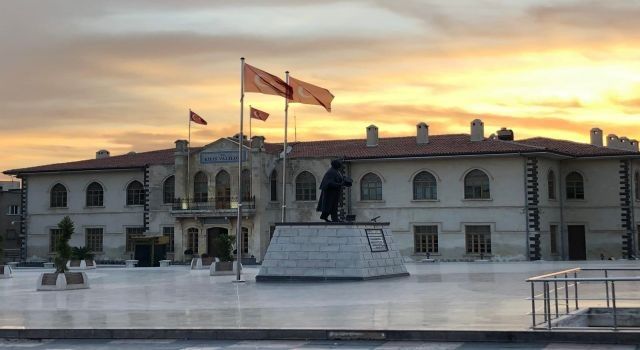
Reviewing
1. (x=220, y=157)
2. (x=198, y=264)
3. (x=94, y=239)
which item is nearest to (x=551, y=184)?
(x=220, y=157)

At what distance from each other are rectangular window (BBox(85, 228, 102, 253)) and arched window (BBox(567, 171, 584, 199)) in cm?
3362

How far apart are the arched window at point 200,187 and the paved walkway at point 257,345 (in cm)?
4239

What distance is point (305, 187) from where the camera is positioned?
182 ft

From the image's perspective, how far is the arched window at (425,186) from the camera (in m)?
52.5

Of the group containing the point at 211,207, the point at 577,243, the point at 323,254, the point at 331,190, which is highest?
the point at 211,207

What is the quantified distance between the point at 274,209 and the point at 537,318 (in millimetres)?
42366

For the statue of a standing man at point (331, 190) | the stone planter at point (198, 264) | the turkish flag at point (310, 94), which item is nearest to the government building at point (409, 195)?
the stone planter at point (198, 264)

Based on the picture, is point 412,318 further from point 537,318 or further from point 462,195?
point 462,195

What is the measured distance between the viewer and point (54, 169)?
2450 inches

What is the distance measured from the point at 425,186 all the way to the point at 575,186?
32.7 feet

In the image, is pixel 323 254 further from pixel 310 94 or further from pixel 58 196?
pixel 58 196

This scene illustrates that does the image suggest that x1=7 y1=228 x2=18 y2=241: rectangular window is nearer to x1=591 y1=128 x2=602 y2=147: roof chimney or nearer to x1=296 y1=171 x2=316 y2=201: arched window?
x1=296 y1=171 x2=316 y2=201: arched window

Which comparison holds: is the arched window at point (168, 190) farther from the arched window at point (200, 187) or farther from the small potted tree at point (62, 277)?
the small potted tree at point (62, 277)

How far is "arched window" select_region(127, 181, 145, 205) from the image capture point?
60.4 metres
